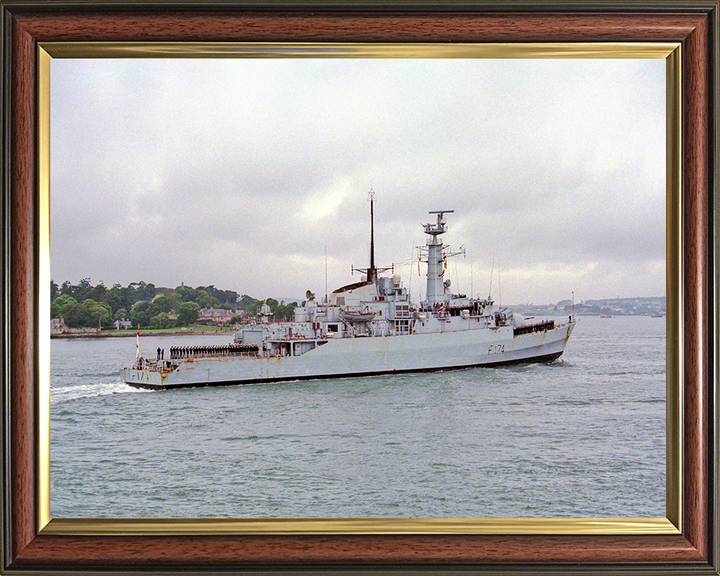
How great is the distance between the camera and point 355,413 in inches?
132

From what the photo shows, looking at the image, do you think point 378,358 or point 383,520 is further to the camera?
point 378,358

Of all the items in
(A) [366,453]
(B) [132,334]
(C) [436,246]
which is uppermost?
(C) [436,246]

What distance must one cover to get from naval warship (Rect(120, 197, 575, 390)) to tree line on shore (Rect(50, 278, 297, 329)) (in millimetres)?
249

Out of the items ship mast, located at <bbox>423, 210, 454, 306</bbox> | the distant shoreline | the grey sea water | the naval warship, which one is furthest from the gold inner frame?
ship mast, located at <bbox>423, 210, 454, 306</bbox>

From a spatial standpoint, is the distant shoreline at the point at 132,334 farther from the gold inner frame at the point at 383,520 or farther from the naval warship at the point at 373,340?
the gold inner frame at the point at 383,520

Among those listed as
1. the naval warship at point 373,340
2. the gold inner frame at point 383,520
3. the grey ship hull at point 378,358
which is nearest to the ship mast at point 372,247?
the naval warship at point 373,340

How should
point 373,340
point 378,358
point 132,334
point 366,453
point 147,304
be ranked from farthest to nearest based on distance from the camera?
point 373,340
point 378,358
point 132,334
point 147,304
point 366,453

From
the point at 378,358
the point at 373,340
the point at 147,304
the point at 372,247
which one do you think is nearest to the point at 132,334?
the point at 147,304

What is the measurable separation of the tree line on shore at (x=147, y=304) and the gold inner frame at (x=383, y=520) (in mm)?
563

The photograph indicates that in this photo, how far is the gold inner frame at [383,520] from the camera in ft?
6.61

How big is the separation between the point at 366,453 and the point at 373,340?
19.0ft

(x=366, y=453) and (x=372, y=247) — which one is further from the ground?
(x=372, y=247)

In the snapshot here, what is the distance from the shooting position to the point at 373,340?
333 inches

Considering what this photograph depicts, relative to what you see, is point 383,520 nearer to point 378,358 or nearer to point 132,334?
point 132,334
